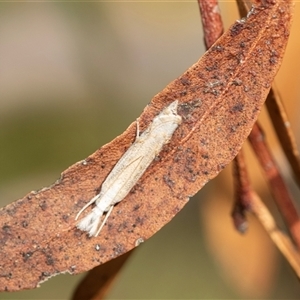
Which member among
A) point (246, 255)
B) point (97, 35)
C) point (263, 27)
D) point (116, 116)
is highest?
point (263, 27)

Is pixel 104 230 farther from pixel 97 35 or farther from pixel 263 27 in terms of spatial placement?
pixel 97 35

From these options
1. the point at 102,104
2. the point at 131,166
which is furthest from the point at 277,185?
the point at 102,104

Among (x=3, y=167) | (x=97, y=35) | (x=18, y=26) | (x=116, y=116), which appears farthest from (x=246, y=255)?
(x=18, y=26)

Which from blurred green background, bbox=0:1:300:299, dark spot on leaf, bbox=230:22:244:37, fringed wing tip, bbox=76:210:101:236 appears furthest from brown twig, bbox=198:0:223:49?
blurred green background, bbox=0:1:300:299

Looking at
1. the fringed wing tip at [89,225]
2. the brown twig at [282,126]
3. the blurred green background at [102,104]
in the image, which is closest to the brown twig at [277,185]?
the brown twig at [282,126]

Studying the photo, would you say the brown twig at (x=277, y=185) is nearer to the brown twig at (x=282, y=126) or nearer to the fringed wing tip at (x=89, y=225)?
the brown twig at (x=282, y=126)

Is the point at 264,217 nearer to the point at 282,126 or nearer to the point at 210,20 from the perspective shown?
the point at 282,126

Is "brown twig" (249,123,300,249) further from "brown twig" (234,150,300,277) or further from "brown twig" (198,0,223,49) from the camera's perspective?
"brown twig" (198,0,223,49)
